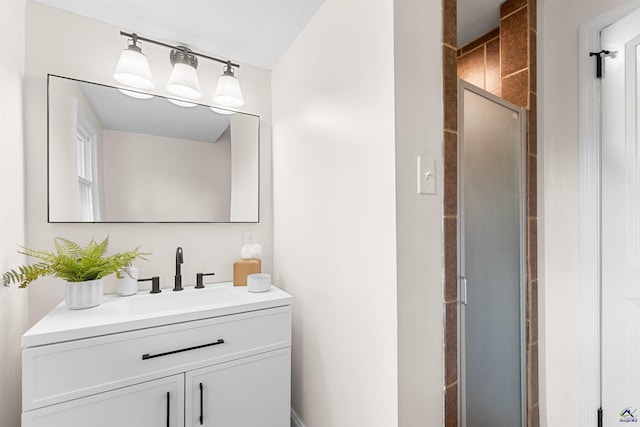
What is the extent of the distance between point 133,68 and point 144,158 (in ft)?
1.45

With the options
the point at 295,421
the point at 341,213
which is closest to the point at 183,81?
the point at 341,213

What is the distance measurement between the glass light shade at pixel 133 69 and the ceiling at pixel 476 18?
1.63 meters

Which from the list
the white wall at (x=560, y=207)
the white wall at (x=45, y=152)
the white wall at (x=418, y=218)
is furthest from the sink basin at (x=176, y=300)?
the white wall at (x=560, y=207)

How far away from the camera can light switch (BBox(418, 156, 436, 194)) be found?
1059mm

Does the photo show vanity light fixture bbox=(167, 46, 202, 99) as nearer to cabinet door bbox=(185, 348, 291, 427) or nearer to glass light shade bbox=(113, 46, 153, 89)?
glass light shade bbox=(113, 46, 153, 89)

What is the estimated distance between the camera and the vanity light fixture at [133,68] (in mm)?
1472

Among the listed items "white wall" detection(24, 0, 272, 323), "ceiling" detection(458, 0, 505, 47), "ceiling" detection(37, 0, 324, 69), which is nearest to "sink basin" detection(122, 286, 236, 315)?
"white wall" detection(24, 0, 272, 323)

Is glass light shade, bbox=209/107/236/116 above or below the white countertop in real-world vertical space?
above

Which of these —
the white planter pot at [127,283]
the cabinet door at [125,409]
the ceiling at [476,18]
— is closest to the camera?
the cabinet door at [125,409]

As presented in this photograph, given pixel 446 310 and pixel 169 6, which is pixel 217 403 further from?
pixel 169 6

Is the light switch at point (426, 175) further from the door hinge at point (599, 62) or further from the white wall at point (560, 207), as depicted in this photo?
the door hinge at point (599, 62)

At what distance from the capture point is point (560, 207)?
1494 mm

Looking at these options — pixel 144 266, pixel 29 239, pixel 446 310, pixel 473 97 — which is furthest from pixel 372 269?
pixel 29 239

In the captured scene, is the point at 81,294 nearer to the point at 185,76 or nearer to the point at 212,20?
the point at 185,76
